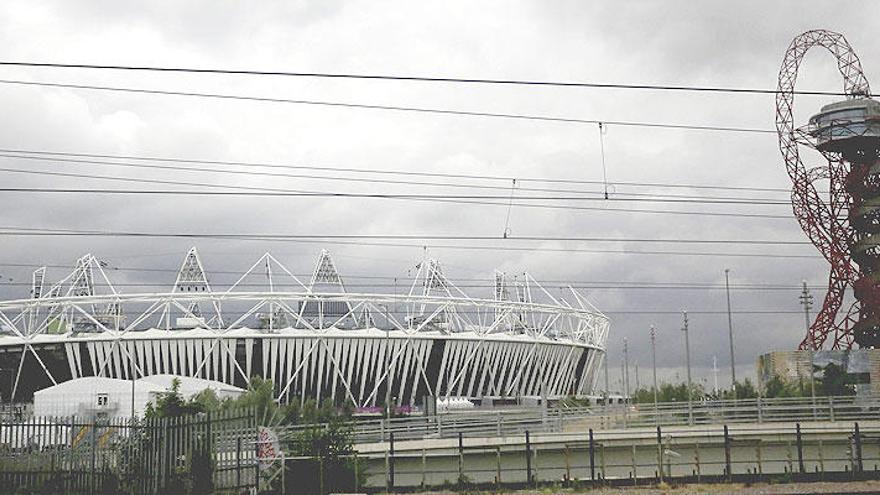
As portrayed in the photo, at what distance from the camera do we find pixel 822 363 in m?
81.8

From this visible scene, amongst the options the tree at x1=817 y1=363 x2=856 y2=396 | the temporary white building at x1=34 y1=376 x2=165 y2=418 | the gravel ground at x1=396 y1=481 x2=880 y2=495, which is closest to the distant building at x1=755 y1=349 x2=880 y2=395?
the tree at x1=817 y1=363 x2=856 y2=396

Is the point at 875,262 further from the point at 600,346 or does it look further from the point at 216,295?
the point at 216,295

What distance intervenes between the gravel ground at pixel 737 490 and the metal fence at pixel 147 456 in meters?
5.72

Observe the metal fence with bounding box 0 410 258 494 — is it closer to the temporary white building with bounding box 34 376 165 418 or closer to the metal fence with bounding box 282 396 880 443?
the metal fence with bounding box 282 396 880 443

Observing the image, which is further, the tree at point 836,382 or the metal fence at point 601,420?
the tree at point 836,382

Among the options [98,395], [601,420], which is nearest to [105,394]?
[98,395]

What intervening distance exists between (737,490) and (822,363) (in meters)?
63.0

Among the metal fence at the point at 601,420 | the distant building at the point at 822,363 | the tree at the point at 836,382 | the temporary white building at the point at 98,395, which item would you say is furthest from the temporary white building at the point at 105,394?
the tree at the point at 836,382

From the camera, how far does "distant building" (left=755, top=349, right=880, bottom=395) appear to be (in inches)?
3145

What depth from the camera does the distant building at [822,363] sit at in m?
79.9

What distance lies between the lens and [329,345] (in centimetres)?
10462

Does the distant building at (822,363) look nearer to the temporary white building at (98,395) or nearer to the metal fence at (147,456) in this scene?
the temporary white building at (98,395)

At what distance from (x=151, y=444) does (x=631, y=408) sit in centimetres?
3215

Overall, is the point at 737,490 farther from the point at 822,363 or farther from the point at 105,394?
the point at 822,363
